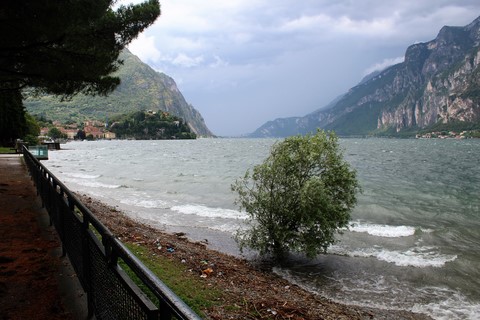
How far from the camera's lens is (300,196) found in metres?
12.7

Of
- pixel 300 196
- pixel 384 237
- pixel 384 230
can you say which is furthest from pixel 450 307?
pixel 384 230

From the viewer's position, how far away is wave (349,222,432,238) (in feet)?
57.2

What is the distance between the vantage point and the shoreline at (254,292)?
309 inches

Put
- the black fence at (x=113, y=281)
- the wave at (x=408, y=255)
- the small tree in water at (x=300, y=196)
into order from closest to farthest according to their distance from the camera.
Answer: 1. the black fence at (x=113, y=281)
2. the small tree in water at (x=300, y=196)
3. the wave at (x=408, y=255)

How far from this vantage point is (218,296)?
820 cm

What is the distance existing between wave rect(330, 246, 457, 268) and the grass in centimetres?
731

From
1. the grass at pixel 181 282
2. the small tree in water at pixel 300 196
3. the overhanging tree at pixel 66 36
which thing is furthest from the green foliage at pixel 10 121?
the grass at pixel 181 282

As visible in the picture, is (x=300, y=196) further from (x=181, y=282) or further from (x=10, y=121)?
(x=10, y=121)

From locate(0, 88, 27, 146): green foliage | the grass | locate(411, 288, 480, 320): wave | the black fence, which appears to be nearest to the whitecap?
locate(411, 288, 480, 320): wave

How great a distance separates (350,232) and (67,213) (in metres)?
14.6

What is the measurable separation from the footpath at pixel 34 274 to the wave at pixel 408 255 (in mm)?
10829

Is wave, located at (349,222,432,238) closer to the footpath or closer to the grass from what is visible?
the grass

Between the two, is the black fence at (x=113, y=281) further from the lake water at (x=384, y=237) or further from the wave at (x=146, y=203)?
the wave at (x=146, y=203)

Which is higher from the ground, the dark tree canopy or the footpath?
the dark tree canopy
